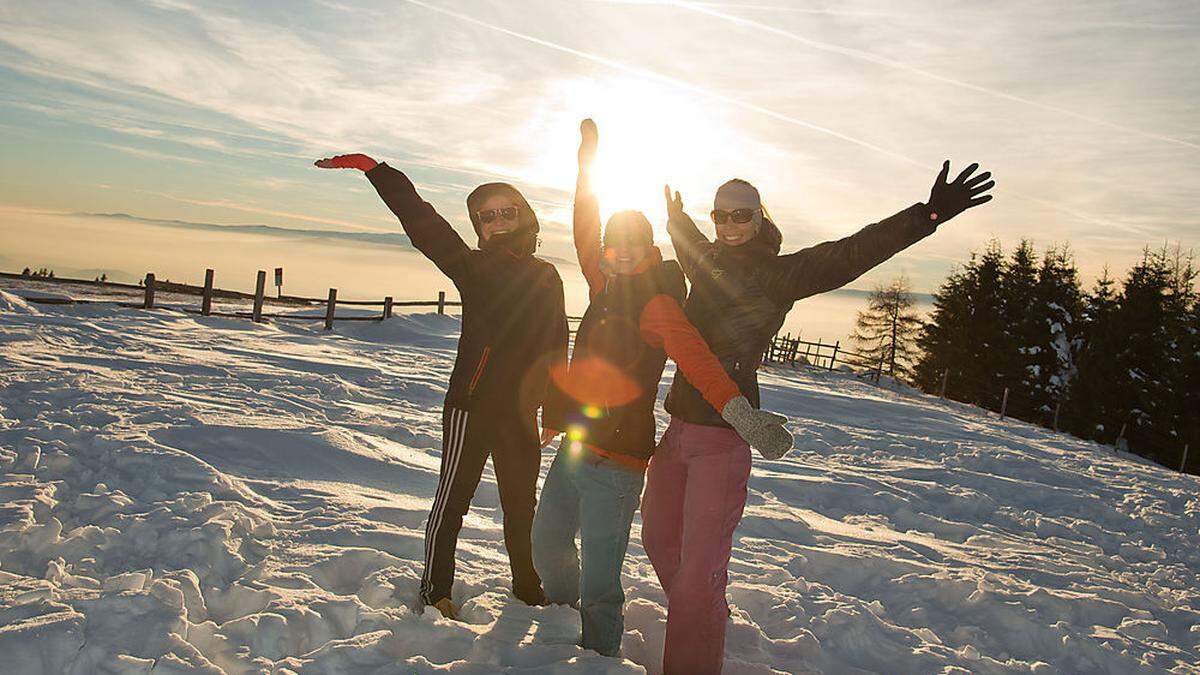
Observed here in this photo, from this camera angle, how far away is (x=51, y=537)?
11.1 feet

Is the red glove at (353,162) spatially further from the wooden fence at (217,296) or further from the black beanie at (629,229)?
the wooden fence at (217,296)

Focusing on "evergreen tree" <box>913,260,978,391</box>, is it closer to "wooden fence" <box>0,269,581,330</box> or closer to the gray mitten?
"wooden fence" <box>0,269,581,330</box>

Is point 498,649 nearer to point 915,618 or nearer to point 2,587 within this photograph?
point 2,587

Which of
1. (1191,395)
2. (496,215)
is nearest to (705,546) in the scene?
(496,215)

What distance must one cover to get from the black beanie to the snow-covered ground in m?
1.53

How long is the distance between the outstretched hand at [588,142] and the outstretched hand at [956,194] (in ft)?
4.90

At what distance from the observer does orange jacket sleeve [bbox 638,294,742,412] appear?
2.43 meters

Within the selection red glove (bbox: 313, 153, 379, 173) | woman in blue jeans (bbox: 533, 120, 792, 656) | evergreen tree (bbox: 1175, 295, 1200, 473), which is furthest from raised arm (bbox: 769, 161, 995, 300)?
evergreen tree (bbox: 1175, 295, 1200, 473)

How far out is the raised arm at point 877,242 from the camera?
2330mm

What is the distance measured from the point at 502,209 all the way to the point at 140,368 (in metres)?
7.51

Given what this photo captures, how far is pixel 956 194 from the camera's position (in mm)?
2344

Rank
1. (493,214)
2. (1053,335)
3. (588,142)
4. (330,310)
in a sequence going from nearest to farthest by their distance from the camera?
(493,214) → (588,142) → (330,310) → (1053,335)

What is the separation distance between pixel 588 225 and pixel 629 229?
508mm

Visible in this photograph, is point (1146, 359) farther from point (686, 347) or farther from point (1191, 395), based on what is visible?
point (686, 347)
